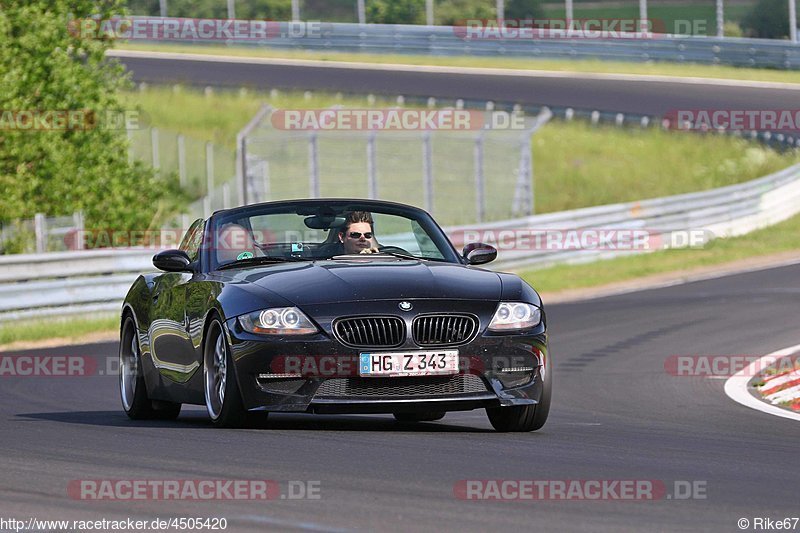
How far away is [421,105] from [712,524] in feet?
119

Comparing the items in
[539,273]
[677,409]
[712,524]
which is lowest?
[539,273]

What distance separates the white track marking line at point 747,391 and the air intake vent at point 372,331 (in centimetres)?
311

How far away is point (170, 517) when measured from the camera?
6250 millimetres

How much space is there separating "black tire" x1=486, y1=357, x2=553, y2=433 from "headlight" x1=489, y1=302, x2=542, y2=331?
299mm

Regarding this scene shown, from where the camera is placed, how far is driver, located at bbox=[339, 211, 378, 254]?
10133 mm

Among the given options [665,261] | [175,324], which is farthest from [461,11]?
[175,324]

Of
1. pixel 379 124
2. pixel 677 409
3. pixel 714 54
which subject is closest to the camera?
pixel 677 409

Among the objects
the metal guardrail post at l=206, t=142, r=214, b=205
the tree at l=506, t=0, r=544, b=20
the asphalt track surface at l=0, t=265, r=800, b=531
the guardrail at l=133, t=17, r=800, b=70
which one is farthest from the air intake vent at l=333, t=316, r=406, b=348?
the tree at l=506, t=0, r=544, b=20

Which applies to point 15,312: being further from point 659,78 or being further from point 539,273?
point 659,78

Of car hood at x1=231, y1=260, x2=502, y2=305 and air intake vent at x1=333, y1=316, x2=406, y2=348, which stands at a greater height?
car hood at x1=231, y1=260, x2=502, y2=305

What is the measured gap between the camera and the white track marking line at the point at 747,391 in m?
11.2

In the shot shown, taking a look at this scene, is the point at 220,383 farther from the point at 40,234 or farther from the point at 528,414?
the point at 40,234

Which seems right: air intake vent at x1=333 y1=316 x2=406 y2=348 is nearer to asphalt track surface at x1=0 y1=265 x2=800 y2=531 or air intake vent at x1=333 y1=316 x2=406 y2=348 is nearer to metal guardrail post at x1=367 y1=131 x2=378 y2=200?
asphalt track surface at x1=0 y1=265 x2=800 y2=531

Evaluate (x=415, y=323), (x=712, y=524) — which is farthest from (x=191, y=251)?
(x=712, y=524)
